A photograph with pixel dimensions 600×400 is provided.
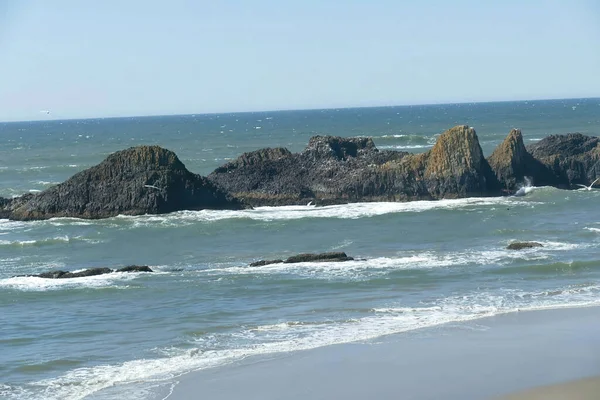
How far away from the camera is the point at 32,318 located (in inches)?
853

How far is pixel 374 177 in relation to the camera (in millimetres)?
41469

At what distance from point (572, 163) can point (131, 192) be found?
20.0 metres

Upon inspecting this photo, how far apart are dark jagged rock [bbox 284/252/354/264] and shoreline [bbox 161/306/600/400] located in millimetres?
8278

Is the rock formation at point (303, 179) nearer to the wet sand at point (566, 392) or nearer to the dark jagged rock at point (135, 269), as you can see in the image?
the dark jagged rock at point (135, 269)

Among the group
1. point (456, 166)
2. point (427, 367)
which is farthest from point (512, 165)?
point (427, 367)

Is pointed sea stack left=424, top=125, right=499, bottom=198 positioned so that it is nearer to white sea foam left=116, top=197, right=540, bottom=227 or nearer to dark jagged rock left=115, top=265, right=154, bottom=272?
white sea foam left=116, top=197, right=540, bottom=227

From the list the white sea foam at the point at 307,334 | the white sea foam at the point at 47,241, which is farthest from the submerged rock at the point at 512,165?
the white sea foam at the point at 307,334

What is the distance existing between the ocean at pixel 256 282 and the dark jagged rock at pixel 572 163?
96.7 inches

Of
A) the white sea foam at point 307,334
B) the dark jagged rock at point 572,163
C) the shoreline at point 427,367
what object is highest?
the dark jagged rock at point 572,163

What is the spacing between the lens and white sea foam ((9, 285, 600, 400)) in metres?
16.3

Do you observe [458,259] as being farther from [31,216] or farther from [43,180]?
[43,180]

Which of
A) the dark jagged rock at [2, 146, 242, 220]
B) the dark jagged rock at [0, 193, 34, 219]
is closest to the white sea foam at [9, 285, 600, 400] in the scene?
the dark jagged rock at [2, 146, 242, 220]

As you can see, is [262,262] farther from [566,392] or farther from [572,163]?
[572,163]

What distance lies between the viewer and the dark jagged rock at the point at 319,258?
2733 cm
